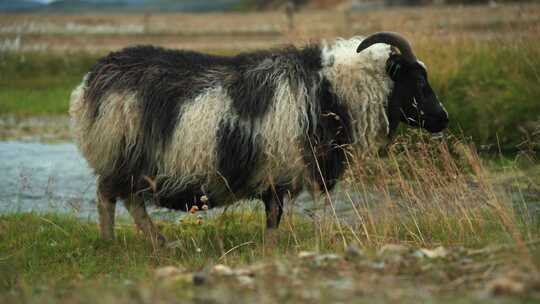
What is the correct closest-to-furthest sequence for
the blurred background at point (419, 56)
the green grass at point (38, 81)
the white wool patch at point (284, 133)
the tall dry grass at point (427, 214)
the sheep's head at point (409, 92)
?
the tall dry grass at point (427, 214) < the white wool patch at point (284, 133) < the sheep's head at point (409, 92) < the blurred background at point (419, 56) < the green grass at point (38, 81)

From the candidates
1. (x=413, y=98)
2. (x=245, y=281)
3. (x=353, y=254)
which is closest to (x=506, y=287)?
(x=353, y=254)

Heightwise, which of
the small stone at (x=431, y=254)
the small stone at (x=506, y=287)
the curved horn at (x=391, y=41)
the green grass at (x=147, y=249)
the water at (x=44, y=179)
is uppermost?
the curved horn at (x=391, y=41)

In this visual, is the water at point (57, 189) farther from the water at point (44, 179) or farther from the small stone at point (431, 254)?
the small stone at point (431, 254)

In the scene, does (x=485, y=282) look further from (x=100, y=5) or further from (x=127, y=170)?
(x=100, y=5)

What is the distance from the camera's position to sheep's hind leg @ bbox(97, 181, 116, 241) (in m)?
8.55

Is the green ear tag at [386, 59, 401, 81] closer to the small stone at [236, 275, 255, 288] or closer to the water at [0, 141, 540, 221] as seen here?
A: the water at [0, 141, 540, 221]

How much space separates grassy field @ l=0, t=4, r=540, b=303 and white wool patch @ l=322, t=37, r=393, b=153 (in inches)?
10.1

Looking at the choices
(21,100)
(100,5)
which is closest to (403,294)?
(21,100)

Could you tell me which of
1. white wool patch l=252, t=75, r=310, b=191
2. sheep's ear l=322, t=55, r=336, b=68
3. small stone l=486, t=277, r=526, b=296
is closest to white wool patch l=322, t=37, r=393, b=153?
sheep's ear l=322, t=55, r=336, b=68

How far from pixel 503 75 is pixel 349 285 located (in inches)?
351

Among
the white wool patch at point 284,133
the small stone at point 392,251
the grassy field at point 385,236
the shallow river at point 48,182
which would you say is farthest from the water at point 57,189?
the small stone at point 392,251

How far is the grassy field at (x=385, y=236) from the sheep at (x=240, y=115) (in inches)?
12.0

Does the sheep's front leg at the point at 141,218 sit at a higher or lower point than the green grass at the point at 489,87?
lower

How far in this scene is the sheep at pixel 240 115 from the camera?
7.87 meters
